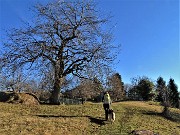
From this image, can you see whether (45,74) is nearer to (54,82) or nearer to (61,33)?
(54,82)

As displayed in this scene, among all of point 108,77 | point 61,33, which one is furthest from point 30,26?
point 108,77

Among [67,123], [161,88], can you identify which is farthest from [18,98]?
[161,88]

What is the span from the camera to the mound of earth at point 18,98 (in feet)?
92.7

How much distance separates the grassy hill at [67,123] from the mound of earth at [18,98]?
204cm

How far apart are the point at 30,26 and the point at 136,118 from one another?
1208 centimetres

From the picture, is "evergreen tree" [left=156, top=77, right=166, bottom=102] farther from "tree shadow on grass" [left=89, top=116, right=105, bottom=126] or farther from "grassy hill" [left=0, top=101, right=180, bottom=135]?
"tree shadow on grass" [left=89, top=116, right=105, bottom=126]

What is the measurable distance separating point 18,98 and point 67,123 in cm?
937

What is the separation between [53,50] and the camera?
1133 inches

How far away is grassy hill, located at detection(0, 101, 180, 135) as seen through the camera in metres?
18.2

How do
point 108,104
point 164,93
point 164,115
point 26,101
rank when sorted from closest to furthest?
1. point 108,104
2. point 26,101
3. point 164,115
4. point 164,93

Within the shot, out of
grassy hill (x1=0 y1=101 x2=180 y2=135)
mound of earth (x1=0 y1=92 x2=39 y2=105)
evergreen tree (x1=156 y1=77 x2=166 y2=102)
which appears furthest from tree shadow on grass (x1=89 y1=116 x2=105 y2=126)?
evergreen tree (x1=156 y1=77 x2=166 y2=102)

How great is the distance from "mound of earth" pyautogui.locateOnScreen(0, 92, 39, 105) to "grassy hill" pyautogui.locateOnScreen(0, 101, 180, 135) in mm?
2043

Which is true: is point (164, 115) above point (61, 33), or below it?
below

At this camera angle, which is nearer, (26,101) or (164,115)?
(26,101)
